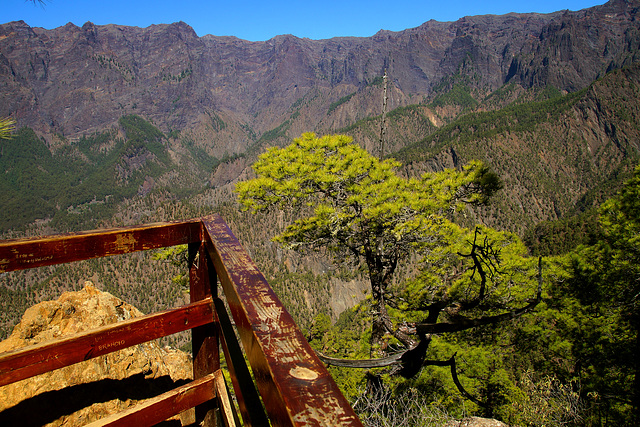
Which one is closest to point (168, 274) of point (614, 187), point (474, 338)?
point (474, 338)

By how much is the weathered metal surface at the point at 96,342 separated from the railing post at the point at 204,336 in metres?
0.15

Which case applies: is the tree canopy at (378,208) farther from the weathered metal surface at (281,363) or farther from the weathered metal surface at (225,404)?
the weathered metal surface at (281,363)

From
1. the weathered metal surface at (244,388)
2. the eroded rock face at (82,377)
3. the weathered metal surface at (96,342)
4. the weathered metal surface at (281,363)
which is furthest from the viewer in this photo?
the eroded rock face at (82,377)

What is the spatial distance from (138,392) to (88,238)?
7.02ft

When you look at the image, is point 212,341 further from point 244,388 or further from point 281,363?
point 281,363

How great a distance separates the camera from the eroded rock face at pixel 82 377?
8.39 ft

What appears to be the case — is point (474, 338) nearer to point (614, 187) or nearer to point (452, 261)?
point (452, 261)

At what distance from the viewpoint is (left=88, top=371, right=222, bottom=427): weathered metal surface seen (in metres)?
1.90

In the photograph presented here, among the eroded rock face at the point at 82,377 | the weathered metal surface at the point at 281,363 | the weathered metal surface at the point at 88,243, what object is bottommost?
the eroded rock face at the point at 82,377

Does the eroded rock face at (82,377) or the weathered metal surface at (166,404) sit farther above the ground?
the weathered metal surface at (166,404)

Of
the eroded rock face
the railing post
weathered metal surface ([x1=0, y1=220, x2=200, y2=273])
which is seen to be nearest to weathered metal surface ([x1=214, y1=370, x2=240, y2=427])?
the railing post

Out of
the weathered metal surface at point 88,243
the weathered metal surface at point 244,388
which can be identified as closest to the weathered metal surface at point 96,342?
the weathered metal surface at point 244,388

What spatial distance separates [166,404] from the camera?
2.01m

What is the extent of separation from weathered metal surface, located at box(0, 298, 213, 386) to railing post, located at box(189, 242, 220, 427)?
0.15 m
